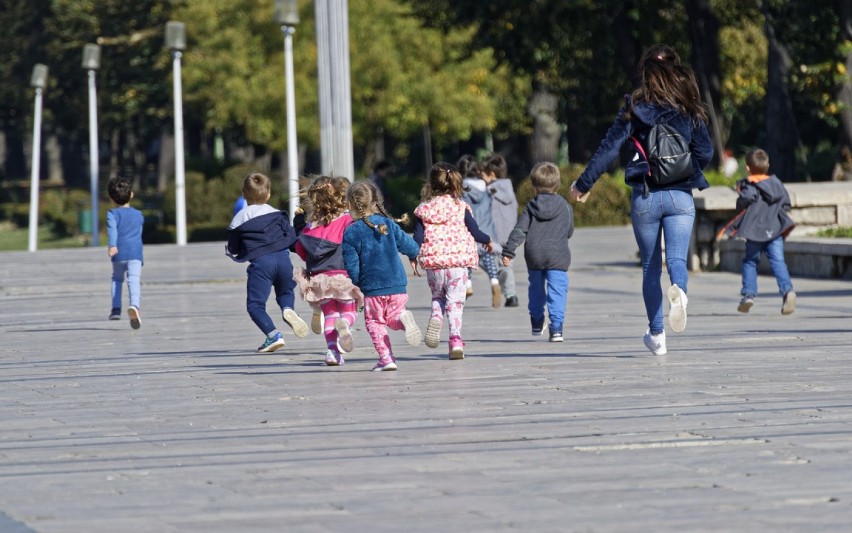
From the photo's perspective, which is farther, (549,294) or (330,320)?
(549,294)

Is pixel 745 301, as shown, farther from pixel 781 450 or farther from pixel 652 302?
pixel 781 450

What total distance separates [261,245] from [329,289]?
122 centimetres

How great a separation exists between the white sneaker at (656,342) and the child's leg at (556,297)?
1414mm

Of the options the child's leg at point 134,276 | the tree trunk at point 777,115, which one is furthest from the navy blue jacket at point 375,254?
the tree trunk at point 777,115

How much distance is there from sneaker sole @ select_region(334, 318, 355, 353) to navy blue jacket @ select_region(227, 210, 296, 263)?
1.47 metres

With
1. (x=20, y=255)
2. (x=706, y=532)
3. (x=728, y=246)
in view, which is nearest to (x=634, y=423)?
(x=706, y=532)

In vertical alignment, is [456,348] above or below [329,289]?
below

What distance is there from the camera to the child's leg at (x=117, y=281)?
1540 cm

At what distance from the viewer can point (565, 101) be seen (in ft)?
141

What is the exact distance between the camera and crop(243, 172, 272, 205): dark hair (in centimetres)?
1178

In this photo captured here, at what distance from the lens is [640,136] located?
9.95 meters

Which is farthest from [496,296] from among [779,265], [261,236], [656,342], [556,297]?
[656,342]

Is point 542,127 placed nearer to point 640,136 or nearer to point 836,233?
point 836,233

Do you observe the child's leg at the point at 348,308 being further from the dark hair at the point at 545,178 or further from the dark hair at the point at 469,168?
the dark hair at the point at 469,168
